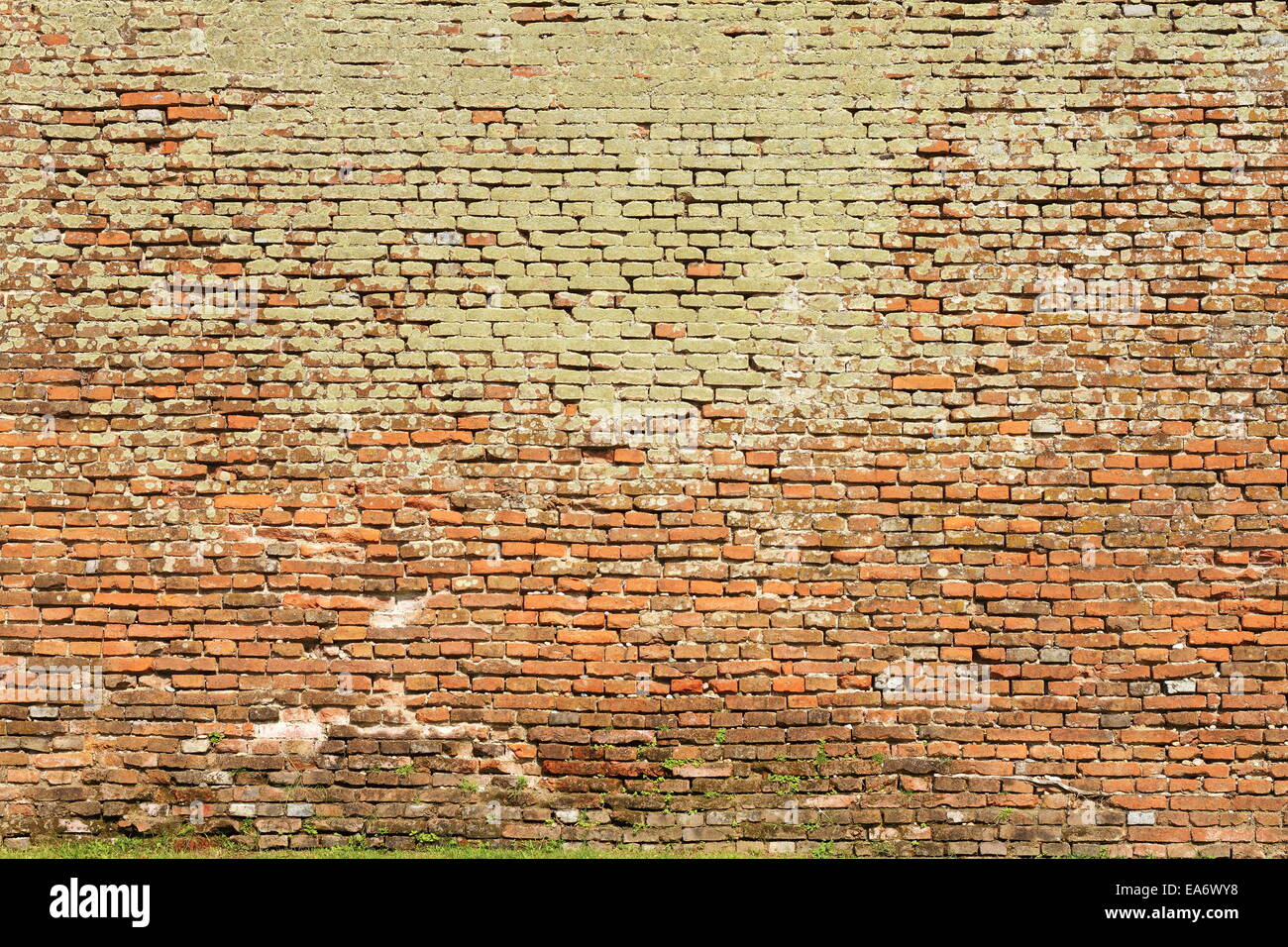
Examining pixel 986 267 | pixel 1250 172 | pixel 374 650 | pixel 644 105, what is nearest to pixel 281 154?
pixel 644 105

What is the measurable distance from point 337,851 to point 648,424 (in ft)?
7.71

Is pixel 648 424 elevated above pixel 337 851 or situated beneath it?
elevated above

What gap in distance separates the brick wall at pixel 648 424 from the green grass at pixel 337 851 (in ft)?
0.26

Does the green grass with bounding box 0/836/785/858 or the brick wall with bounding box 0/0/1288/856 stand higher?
the brick wall with bounding box 0/0/1288/856

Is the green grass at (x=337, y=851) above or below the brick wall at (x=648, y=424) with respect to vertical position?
below

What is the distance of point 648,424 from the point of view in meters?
3.68

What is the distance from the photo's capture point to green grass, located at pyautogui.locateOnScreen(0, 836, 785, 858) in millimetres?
3572

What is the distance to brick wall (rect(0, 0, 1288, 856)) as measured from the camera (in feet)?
11.9

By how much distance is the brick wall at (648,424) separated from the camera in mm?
3615

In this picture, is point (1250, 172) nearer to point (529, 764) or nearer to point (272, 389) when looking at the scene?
point (529, 764)

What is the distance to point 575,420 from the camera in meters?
3.67

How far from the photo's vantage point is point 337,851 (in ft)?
11.8

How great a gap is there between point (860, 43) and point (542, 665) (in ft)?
10.4

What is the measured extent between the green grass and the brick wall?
0.26 ft
